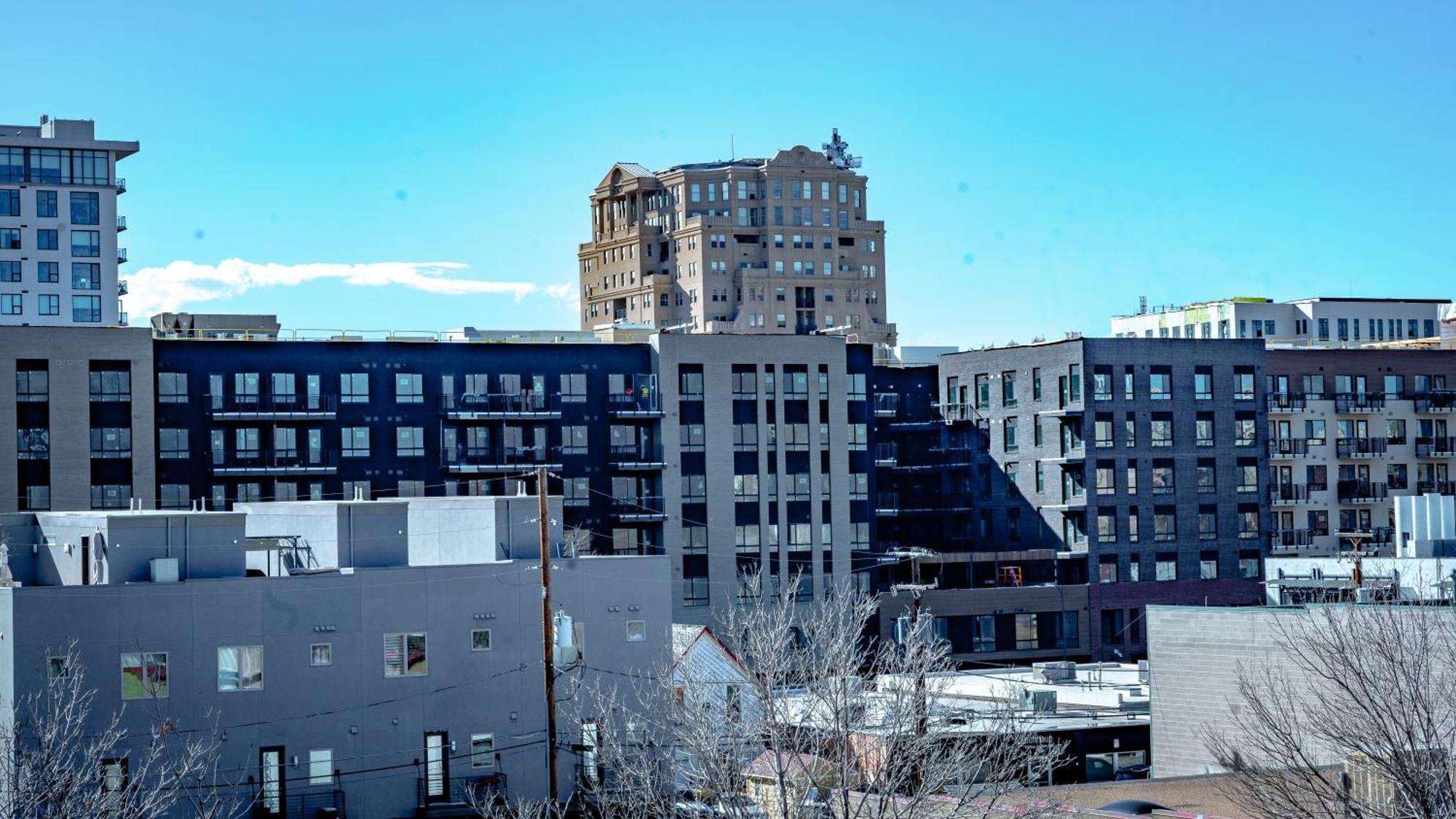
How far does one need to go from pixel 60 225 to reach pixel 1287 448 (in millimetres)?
102679

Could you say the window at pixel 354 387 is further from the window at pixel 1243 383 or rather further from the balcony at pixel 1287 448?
the balcony at pixel 1287 448

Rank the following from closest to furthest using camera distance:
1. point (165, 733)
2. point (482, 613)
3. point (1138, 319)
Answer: point (165, 733)
point (482, 613)
point (1138, 319)

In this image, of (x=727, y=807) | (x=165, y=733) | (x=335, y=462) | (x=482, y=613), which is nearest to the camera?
(x=727, y=807)

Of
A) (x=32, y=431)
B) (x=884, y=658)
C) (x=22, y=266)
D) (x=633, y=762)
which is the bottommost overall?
(x=633, y=762)

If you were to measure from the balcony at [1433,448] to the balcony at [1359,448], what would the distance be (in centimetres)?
273

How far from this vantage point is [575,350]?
105 m

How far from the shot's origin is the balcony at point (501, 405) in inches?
4003

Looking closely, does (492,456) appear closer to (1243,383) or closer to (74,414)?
(74,414)

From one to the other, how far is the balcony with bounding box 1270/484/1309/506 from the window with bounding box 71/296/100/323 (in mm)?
98510

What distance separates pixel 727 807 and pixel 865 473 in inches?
3003

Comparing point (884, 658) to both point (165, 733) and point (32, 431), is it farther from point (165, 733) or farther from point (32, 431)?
point (32, 431)

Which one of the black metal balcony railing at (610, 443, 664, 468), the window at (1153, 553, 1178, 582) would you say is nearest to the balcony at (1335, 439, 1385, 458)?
the window at (1153, 553, 1178, 582)

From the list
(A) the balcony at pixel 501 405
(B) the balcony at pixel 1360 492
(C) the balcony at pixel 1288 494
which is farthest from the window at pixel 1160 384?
(A) the balcony at pixel 501 405

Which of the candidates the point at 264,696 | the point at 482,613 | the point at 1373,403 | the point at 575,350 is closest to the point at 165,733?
the point at 264,696
